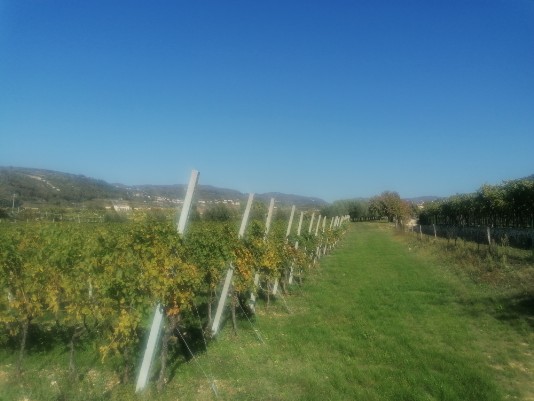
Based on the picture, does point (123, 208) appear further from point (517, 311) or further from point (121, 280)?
point (517, 311)

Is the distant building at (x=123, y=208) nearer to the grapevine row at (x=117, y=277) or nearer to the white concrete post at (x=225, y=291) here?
the grapevine row at (x=117, y=277)

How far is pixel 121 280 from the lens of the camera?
5.66 metres

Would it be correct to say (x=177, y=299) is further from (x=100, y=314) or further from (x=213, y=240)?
(x=213, y=240)

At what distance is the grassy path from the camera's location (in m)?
6.27

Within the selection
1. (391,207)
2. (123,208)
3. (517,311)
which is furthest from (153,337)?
(391,207)

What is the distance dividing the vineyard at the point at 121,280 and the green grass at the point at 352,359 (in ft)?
1.36

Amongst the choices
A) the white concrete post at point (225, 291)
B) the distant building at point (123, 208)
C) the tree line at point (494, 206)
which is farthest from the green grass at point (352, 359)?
the tree line at point (494, 206)

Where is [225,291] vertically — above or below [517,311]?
below

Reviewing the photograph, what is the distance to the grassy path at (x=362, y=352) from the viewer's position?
627cm

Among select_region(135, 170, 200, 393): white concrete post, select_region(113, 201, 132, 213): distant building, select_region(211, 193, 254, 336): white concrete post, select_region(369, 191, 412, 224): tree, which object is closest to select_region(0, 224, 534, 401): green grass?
select_region(135, 170, 200, 393): white concrete post

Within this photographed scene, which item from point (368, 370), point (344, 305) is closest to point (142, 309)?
point (368, 370)

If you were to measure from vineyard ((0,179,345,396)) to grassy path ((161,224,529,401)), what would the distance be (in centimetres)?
112

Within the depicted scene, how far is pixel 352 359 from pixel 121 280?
463 centimetres

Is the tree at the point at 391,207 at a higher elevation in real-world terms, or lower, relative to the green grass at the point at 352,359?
higher
